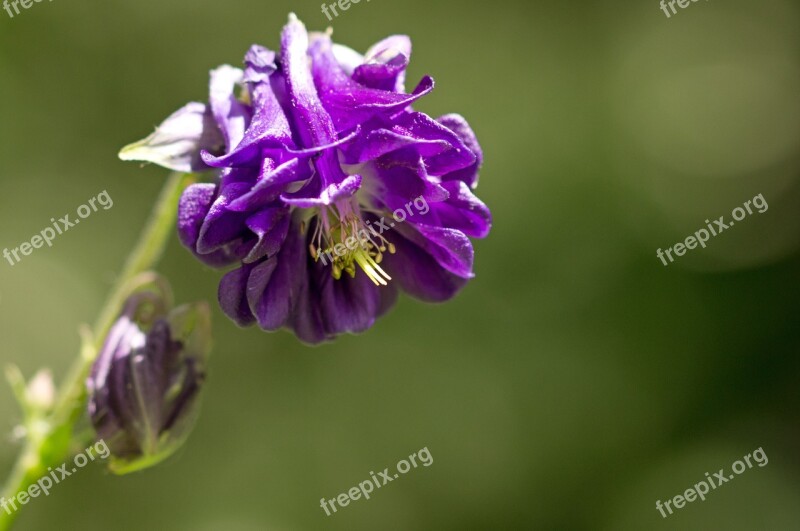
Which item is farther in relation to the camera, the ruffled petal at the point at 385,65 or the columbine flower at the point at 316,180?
the ruffled petal at the point at 385,65

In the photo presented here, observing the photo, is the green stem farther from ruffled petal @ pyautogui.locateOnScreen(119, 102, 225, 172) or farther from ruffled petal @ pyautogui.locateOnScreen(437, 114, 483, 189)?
ruffled petal @ pyautogui.locateOnScreen(437, 114, 483, 189)

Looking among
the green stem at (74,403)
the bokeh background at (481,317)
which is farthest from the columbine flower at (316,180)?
the bokeh background at (481,317)

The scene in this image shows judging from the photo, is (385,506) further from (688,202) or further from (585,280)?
(688,202)

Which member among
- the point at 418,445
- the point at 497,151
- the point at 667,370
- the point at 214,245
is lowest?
→ the point at 667,370

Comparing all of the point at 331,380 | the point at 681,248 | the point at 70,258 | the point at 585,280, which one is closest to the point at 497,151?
the point at 585,280

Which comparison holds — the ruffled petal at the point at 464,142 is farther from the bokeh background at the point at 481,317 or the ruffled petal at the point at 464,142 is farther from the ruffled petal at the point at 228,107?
the bokeh background at the point at 481,317

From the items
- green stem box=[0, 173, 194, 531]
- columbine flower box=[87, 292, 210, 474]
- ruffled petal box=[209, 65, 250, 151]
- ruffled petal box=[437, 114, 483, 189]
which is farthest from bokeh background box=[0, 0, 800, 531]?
ruffled petal box=[209, 65, 250, 151]

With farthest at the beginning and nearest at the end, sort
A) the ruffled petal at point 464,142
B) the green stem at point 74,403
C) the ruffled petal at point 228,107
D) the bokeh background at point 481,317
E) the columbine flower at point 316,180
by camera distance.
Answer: the bokeh background at point 481,317
the green stem at point 74,403
the ruffled petal at point 464,142
the ruffled petal at point 228,107
the columbine flower at point 316,180
